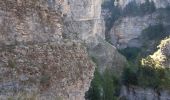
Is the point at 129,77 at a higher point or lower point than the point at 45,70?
lower

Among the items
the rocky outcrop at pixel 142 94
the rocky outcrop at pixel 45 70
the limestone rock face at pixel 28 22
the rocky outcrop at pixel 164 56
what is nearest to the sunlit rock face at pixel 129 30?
the rocky outcrop at pixel 164 56

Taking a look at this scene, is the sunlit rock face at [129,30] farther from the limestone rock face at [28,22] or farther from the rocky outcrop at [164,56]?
the limestone rock face at [28,22]

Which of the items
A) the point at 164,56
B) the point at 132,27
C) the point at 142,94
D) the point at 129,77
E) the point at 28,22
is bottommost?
the point at 142,94

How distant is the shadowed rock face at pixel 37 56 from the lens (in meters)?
10.6

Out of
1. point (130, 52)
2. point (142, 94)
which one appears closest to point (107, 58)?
point (142, 94)

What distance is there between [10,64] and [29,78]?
58 centimetres

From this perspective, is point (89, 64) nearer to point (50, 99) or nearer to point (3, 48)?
point (50, 99)

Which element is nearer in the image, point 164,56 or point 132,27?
point 164,56

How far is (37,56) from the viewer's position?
1132cm

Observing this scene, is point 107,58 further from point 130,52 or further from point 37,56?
point 37,56

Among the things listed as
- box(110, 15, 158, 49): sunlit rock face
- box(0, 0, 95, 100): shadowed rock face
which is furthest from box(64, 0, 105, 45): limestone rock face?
box(0, 0, 95, 100): shadowed rock face

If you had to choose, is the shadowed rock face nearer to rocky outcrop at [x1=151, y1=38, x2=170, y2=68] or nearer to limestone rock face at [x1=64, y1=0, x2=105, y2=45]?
limestone rock face at [x1=64, y1=0, x2=105, y2=45]

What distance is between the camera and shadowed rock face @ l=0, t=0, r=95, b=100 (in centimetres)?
1064

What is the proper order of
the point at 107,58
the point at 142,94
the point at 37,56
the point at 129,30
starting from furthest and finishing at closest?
the point at 129,30, the point at 107,58, the point at 142,94, the point at 37,56
